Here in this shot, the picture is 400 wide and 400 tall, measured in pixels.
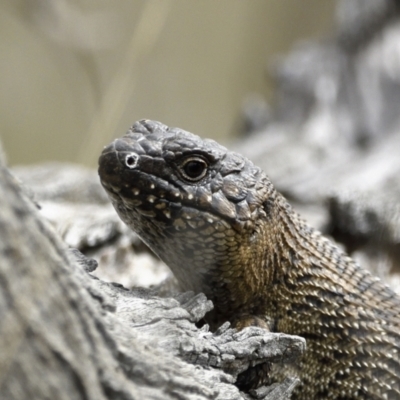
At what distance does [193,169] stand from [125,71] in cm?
783

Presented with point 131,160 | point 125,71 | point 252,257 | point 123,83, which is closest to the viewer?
point 131,160

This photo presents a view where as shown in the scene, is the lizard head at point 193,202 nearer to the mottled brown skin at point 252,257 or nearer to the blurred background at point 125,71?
the mottled brown skin at point 252,257

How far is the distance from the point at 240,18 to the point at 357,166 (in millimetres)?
8278

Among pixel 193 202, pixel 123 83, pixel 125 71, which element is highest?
pixel 125 71

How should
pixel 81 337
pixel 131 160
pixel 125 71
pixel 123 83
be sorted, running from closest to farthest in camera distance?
pixel 81 337
pixel 131 160
pixel 123 83
pixel 125 71

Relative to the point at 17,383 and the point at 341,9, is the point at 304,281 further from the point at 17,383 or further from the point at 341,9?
the point at 341,9

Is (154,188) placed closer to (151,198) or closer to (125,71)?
(151,198)

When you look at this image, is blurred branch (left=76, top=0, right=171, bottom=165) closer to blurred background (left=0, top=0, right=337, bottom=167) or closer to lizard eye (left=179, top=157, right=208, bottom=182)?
blurred background (left=0, top=0, right=337, bottom=167)

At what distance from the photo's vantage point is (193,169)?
2521 millimetres

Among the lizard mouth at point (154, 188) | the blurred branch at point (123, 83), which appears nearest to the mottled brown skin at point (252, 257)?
the lizard mouth at point (154, 188)

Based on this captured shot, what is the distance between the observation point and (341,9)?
873 centimetres

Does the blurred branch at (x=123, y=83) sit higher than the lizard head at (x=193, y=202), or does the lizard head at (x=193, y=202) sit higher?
the blurred branch at (x=123, y=83)

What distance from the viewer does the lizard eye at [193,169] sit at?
8.23ft

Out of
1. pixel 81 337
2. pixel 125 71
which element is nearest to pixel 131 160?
pixel 81 337
